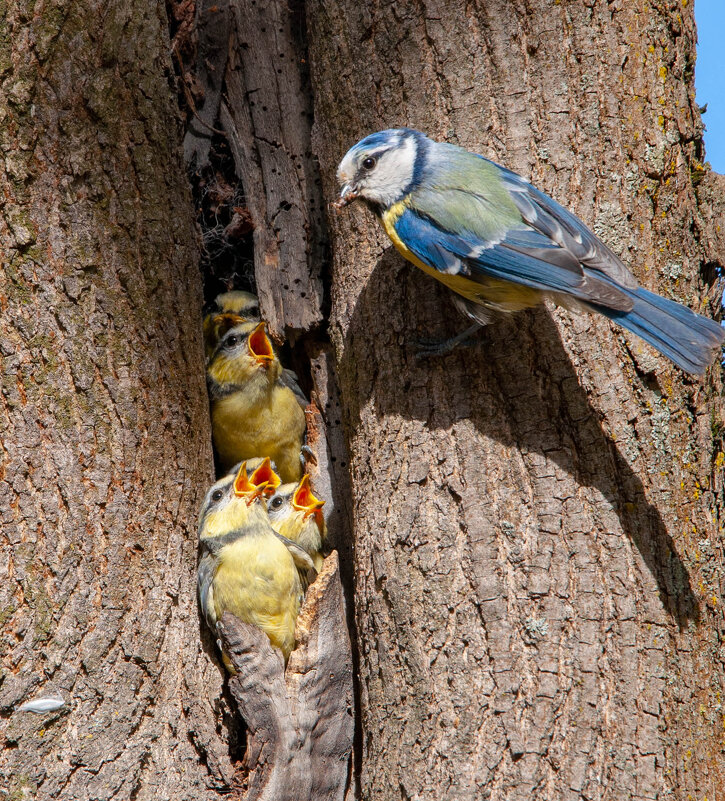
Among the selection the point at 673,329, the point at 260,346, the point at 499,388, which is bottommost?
the point at 499,388

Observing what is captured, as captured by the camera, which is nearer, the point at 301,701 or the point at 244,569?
the point at 301,701

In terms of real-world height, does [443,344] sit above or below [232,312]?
below

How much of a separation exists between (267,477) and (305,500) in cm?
23

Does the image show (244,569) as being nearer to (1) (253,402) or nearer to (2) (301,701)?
(2) (301,701)

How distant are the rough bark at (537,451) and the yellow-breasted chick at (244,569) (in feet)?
1.27

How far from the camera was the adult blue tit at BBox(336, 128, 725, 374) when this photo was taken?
258cm

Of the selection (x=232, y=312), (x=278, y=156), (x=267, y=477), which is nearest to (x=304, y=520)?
(x=267, y=477)

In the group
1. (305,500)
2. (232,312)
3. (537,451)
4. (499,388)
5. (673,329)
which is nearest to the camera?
(673,329)

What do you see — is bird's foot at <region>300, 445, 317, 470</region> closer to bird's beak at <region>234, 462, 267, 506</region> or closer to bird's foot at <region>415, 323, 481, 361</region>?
bird's beak at <region>234, 462, 267, 506</region>

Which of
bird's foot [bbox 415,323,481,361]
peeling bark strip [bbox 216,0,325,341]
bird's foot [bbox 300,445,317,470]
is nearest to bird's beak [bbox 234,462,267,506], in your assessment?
bird's foot [bbox 300,445,317,470]

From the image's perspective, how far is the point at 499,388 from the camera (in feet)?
9.24

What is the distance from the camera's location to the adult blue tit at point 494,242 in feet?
8.47

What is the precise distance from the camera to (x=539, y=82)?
9.65 feet

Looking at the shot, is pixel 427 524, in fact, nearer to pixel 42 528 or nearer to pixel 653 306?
pixel 653 306
